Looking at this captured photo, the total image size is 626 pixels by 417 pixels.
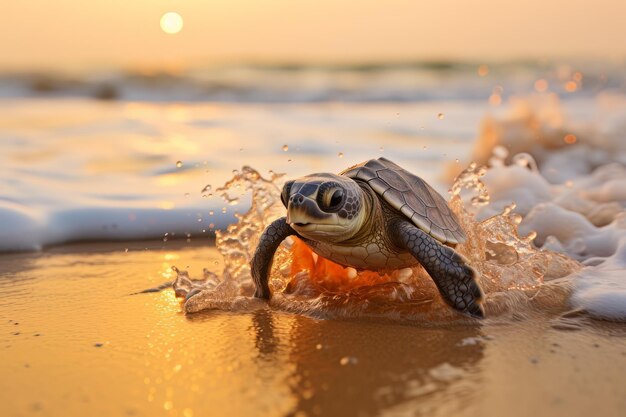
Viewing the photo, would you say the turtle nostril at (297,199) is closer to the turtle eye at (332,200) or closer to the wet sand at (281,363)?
the turtle eye at (332,200)

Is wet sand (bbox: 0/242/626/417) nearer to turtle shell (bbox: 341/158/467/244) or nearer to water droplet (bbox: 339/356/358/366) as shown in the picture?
water droplet (bbox: 339/356/358/366)

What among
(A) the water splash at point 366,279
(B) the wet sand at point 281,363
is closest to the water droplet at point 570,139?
(A) the water splash at point 366,279

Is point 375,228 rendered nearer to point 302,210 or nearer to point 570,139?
point 302,210

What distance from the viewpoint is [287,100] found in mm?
15477

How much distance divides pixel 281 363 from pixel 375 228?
0.84 m

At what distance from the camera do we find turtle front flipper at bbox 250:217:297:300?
3.23 meters

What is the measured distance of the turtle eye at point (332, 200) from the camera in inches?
112

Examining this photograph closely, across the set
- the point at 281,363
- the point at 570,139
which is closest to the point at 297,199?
the point at 281,363

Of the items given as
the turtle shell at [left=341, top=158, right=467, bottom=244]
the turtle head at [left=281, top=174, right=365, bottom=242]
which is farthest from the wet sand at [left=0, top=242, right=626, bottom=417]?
the turtle shell at [left=341, top=158, right=467, bottom=244]

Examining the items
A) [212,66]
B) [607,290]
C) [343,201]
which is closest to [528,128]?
[607,290]

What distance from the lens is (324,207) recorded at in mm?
2850

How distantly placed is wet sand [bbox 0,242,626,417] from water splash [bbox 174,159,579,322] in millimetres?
137

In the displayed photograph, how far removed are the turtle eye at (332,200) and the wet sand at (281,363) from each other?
482mm

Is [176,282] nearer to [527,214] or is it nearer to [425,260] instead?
[425,260]
